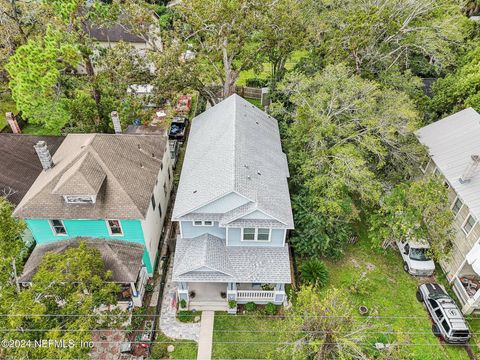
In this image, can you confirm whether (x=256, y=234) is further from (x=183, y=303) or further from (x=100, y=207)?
(x=100, y=207)

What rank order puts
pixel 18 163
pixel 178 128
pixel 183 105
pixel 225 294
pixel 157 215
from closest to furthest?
pixel 225 294, pixel 157 215, pixel 18 163, pixel 178 128, pixel 183 105

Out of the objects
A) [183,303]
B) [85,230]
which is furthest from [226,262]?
[85,230]

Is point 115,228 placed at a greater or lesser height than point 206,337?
greater

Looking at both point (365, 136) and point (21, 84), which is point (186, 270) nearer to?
point (365, 136)

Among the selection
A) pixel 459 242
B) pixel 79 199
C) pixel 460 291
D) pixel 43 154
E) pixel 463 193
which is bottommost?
pixel 460 291

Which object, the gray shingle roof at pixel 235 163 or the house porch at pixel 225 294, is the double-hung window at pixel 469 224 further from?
the house porch at pixel 225 294

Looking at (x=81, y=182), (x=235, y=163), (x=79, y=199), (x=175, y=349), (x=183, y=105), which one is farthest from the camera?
(x=183, y=105)

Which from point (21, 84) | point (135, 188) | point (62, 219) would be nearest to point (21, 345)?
point (62, 219)
